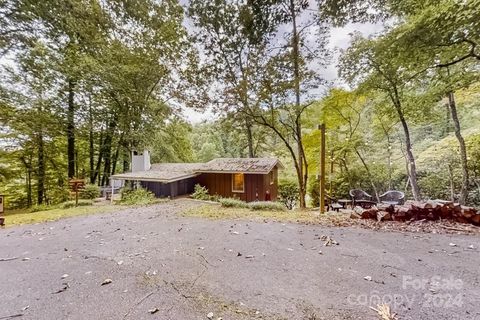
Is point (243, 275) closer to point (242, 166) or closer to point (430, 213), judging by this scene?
point (430, 213)

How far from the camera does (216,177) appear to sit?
13586mm

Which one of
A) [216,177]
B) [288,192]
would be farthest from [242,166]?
[288,192]

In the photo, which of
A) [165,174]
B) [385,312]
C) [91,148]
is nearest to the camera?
[385,312]

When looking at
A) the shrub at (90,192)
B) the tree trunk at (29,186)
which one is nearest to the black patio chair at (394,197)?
the shrub at (90,192)

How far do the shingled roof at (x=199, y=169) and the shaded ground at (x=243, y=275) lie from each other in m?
7.16

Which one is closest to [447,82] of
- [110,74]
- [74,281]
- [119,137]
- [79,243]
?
[74,281]

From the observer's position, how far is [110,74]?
1222 centimetres

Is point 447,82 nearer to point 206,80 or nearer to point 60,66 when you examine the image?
point 206,80

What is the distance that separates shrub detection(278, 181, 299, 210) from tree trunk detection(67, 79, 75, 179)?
1477 centimetres

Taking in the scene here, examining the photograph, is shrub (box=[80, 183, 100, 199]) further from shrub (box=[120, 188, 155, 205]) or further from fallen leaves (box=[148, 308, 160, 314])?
fallen leaves (box=[148, 308, 160, 314])

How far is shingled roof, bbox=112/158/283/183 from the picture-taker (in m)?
11.8

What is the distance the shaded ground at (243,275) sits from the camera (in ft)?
7.06

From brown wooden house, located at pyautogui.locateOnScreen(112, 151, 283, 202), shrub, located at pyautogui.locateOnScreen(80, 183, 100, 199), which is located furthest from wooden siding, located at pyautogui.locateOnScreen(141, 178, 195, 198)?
shrub, located at pyautogui.locateOnScreen(80, 183, 100, 199)

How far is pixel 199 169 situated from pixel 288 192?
7520 millimetres
